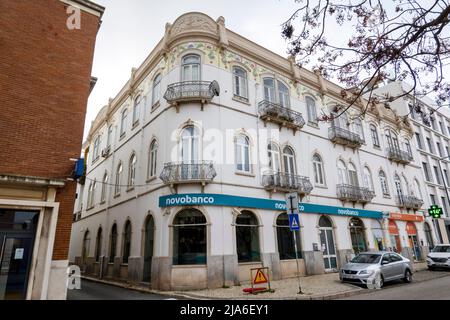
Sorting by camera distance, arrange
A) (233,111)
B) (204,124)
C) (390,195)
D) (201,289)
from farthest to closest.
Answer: (390,195), (233,111), (204,124), (201,289)

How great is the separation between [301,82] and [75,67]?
1560 centimetres

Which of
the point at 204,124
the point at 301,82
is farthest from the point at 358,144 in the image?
the point at 204,124

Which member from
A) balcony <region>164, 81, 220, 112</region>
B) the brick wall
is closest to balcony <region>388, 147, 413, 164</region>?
balcony <region>164, 81, 220, 112</region>

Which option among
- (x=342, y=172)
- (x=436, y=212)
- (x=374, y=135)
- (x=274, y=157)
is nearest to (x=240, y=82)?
(x=274, y=157)

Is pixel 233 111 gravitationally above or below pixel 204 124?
above

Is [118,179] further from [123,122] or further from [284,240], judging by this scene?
Answer: [284,240]

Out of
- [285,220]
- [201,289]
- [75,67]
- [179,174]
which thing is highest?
[75,67]

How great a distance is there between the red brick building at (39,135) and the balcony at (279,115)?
9.97m

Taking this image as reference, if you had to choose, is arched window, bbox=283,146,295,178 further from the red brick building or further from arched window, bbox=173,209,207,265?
the red brick building

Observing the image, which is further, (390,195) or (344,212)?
(390,195)

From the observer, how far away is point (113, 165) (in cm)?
2219

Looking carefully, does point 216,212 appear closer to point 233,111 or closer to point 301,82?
point 233,111

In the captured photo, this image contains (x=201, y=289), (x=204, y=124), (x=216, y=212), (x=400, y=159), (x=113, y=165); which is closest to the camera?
(x=201, y=289)

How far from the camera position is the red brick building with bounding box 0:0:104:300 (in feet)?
24.9
